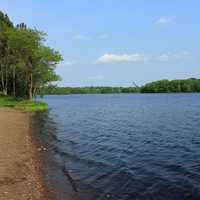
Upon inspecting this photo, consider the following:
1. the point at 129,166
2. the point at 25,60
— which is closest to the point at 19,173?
the point at 129,166

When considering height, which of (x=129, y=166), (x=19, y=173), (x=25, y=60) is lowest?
(x=129, y=166)

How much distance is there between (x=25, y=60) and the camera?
7050 centimetres

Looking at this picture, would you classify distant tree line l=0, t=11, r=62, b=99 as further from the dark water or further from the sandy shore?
the sandy shore

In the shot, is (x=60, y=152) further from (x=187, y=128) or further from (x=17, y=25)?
(x=17, y=25)

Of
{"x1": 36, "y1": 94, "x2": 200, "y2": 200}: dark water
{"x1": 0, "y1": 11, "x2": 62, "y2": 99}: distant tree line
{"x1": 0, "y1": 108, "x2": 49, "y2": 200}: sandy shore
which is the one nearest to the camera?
{"x1": 0, "y1": 108, "x2": 49, "y2": 200}: sandy shore

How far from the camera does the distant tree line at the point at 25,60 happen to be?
68562mm

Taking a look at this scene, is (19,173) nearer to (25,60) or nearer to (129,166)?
(129,166)

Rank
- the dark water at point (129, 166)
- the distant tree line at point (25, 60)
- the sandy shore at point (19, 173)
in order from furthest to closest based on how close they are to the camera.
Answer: the distant tree line at point (25, 60)
the dark water at point (129, 166)
the sandy shore at point (19, 173)

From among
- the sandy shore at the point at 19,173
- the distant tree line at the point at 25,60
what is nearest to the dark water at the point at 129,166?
the sandy shore at the point at 19,173

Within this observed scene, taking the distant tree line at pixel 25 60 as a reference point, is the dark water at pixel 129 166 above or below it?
below

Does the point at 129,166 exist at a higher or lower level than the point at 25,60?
lower

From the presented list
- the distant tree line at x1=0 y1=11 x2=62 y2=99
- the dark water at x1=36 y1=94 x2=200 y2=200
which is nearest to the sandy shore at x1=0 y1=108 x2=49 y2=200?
the dark water at x1=36 y1=94 x2=200 y2=200

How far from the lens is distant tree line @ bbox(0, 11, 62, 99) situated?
68562mm

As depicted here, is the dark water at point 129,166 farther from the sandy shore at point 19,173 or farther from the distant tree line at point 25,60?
the distant tree line at point 25,60
